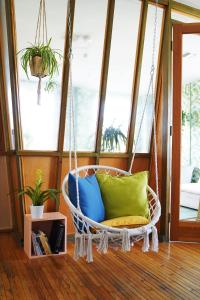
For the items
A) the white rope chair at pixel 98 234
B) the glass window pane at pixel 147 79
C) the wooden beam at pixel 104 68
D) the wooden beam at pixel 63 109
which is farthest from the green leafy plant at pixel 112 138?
the white rope chair at pixel 98 234

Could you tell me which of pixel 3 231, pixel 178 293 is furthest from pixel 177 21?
pixel 3 231

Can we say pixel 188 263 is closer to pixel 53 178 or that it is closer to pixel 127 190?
pixel 127 190

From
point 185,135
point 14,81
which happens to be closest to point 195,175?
point 185,135

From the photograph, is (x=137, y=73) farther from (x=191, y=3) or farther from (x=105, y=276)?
(x=105, y=276)

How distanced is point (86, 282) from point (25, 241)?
102cm

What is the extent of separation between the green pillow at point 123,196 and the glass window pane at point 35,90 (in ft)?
3.50

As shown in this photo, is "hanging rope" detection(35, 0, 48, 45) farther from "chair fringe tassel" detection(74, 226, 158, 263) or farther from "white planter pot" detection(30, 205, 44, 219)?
"chair fringe tassel" detection(74, 226, 158, 263)

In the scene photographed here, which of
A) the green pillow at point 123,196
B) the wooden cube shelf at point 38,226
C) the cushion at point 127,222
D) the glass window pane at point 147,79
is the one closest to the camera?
the cushion at point 127,222

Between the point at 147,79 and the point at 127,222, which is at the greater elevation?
the point at 147,79

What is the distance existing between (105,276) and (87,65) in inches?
90.1

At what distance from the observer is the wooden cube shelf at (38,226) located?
10.2 ft

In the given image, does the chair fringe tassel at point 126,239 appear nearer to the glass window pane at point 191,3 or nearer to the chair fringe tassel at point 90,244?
the chair fringe tassel at point 90,244

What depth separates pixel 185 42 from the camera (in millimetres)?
3604

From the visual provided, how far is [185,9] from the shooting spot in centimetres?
385
